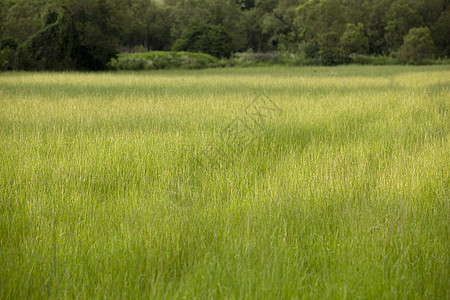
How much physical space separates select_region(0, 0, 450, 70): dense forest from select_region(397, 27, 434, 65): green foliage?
0.08m

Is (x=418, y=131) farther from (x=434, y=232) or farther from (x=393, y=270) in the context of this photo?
(x=393, y=270)

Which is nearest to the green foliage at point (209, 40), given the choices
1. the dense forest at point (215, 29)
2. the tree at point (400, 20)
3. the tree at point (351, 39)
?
the dense forest at point (215, 29)

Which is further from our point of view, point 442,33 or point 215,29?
point 215,29

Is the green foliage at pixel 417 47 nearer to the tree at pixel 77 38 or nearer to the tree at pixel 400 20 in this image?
the tree at pixel 400 20

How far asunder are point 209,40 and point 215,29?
5.05 feet

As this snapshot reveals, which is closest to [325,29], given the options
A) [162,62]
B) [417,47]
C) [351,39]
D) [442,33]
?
[351,39]

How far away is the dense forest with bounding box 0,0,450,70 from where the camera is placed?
977 inches

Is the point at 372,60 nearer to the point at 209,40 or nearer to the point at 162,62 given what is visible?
the point at 209,40

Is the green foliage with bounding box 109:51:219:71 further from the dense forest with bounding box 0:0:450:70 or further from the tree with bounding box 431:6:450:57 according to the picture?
the tree with bounding box 431:6:450:57

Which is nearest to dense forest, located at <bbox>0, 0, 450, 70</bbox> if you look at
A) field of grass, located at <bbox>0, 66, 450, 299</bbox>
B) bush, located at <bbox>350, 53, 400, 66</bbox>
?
bush, located at <bbox>350, 53, 400, 66</bbox>

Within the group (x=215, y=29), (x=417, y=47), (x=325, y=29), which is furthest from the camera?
(x=215, y=29)

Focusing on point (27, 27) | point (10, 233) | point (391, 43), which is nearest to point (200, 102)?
point (10, 233)

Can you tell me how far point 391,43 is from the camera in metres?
43.5

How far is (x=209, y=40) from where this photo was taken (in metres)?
41.5
